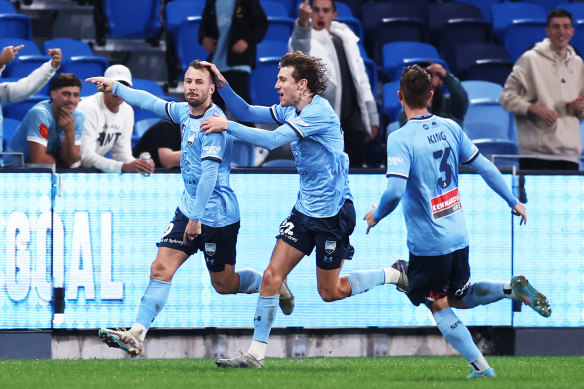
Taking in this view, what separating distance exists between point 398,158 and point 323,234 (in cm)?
110

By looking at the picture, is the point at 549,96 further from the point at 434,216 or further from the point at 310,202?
the point at 434,216

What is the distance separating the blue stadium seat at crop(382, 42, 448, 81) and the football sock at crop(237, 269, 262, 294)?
538 centimetres

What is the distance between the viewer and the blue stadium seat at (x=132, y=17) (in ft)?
45.3

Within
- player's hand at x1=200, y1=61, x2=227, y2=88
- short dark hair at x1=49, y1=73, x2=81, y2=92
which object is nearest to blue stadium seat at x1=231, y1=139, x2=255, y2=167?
short dark hair at x1=49, y1=73, x2=81, y2=92

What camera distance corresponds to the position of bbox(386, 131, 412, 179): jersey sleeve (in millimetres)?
7297

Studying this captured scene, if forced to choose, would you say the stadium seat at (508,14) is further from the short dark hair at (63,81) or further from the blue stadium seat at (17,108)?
the short dark hair at (63,81)

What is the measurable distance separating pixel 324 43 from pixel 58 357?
3.79 meters

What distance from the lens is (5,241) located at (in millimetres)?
9484

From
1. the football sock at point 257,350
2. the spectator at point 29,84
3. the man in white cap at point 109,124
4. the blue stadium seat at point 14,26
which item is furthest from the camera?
the blue stadium seat at point 14,26

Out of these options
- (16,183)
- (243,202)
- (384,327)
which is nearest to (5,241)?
(16,183)

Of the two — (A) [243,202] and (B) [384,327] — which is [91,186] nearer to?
(A) [243,202]

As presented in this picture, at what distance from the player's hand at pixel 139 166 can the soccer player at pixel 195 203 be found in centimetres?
106

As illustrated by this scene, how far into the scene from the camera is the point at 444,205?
7.52 metres

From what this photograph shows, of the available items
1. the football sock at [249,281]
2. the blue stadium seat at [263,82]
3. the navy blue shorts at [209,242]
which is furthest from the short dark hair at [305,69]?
the blue stadium seat at [263,82]
